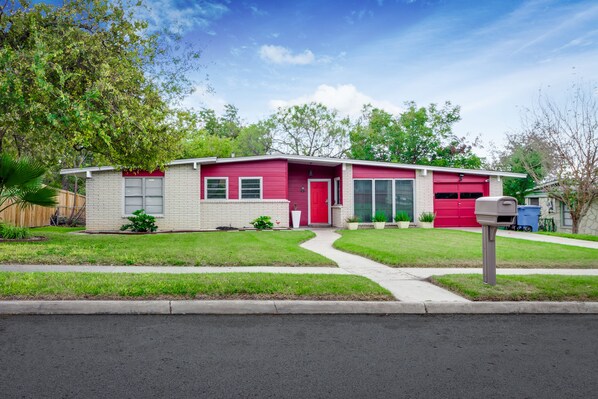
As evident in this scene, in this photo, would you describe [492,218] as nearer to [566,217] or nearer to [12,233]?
[12,233]

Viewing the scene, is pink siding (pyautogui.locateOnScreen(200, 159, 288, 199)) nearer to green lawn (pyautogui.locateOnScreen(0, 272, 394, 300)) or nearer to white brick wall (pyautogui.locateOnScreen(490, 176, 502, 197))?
white brick wall (pyautogui.locateOnScreen(490, 176, 502, 197))

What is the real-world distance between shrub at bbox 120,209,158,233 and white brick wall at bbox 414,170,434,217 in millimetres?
11934

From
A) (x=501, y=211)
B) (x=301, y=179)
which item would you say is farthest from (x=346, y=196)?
(x=501, y=211)

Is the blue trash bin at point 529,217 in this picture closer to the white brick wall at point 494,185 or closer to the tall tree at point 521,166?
the white brick wall at point 494,185

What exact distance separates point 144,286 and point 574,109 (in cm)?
2052

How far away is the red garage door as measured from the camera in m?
19.9

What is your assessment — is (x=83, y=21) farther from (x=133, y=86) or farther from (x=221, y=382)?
(x=221, y=382)

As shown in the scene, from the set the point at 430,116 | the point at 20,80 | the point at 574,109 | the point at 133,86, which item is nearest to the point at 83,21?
the point at 133,86

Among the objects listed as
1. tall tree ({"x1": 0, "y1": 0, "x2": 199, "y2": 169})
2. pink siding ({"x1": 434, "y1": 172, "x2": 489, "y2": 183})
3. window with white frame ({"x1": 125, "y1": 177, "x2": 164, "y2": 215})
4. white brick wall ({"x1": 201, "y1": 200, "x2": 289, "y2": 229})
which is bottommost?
white brick wall ({"x1": 201, "y1": 200, "x2": 289, "y2": 229})

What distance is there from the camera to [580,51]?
56.2ft

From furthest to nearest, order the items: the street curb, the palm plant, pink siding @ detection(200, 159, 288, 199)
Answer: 1. pink siding @ detection(200, 159, 288, 199)
2. the palm plant
3. the street curb

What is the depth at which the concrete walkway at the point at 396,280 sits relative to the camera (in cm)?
556

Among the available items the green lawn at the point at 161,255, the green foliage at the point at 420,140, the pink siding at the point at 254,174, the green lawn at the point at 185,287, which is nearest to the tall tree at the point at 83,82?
the green lawn at the point at 161,255

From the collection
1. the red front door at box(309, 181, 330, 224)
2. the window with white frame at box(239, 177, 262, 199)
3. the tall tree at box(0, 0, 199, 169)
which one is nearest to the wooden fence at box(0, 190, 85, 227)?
the tall tree at box(0, 0, 199, 169)
